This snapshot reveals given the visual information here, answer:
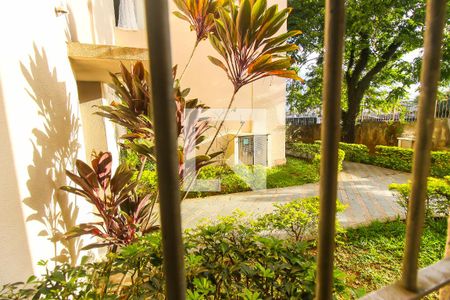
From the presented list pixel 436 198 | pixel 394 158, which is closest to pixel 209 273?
pixel 436 198

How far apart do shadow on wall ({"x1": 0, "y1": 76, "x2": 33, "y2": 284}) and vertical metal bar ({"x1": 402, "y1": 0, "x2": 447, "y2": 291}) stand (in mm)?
1678

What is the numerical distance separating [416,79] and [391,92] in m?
1.15

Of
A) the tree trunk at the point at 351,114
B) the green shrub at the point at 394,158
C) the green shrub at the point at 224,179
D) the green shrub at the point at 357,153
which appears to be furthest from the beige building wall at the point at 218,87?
the tree trunk at the point at 351,114

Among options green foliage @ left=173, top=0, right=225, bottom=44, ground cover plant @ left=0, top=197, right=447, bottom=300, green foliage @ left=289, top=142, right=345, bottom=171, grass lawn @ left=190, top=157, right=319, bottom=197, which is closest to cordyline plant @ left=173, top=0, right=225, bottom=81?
green foliage @ left=173, top=0, right=225, bottom=44

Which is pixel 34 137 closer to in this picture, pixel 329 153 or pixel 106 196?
pixel 106 196

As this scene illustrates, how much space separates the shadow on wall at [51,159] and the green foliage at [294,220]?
187 cm

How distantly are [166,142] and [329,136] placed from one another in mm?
287

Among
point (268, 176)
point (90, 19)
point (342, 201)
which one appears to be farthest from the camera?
point (268, 176)

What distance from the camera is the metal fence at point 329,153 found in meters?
0.35

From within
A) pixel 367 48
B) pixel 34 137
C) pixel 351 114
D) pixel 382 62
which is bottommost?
pixel 34 137

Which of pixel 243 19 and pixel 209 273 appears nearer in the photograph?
pixel 209 273

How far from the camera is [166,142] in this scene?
36 cm

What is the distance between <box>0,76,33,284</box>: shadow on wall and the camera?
4.00 ft

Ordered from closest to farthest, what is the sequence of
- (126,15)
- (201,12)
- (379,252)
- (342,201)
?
(201,12) → (379,252) → (342,201) → (126,15)
